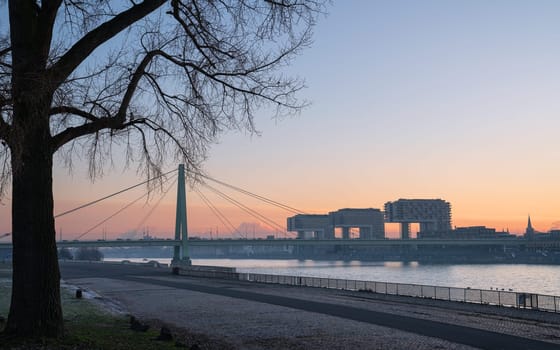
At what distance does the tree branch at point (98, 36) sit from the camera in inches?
496

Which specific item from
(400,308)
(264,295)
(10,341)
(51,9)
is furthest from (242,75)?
(264,295)

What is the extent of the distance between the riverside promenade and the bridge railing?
121cm

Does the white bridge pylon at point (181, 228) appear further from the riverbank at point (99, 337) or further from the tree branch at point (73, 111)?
A: the tree branch at point (73, 111)

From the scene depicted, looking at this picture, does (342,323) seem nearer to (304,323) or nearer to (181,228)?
(304,323)

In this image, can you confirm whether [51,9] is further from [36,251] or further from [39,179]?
[36,251]

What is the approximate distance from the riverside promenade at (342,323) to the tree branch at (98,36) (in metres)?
8.57

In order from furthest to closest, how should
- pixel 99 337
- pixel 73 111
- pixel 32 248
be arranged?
pixel 99 337, pixel 73 111, pixel 32 248

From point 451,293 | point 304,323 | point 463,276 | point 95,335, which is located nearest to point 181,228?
point 463,276

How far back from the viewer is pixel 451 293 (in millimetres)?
36000

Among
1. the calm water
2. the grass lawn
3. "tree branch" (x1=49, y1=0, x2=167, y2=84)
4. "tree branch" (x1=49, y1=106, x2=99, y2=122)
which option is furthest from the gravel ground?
the calm water

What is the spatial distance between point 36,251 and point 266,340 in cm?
819

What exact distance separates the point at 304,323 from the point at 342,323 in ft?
4.68

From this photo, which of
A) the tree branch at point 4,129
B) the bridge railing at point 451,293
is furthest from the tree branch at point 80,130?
the bridge railing at point 451,293

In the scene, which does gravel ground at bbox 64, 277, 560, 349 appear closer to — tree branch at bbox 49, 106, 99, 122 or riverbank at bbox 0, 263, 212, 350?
riverbank at bbox 0, 263, 212, 350
